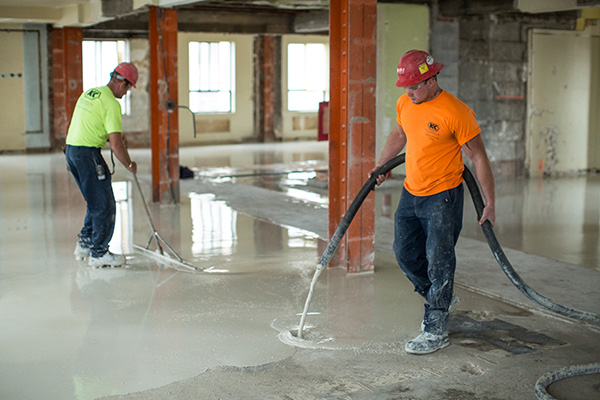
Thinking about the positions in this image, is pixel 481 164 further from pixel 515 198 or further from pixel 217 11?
pixel 217 11

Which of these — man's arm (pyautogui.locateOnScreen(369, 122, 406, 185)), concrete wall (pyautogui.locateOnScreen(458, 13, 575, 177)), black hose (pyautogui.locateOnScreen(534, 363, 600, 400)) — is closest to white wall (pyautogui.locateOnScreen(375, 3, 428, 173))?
concrete wall (pyautogui.locateOnScreen(458, 13, 575, 177))

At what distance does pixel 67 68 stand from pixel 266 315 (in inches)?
442

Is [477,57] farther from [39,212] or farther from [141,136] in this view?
[141,136]

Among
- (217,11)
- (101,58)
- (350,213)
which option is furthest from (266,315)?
(101,58)

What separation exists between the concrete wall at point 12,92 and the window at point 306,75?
7023mm

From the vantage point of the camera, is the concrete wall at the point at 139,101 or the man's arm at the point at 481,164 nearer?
the man's arm at the point at 481,164

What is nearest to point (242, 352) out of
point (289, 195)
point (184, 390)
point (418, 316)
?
point (184, 390)

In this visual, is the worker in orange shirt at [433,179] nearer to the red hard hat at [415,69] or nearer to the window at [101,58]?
the red hard hat at [415,69]

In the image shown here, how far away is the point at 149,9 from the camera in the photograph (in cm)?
910

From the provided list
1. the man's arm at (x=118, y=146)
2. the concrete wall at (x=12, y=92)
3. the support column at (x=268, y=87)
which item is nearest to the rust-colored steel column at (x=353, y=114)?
the man's arm at (x=118, y=146)

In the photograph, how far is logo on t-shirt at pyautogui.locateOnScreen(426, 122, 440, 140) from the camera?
3974mm

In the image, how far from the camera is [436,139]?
3996 mm

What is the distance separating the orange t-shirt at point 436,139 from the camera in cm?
394

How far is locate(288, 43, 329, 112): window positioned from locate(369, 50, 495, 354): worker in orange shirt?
15954mm
